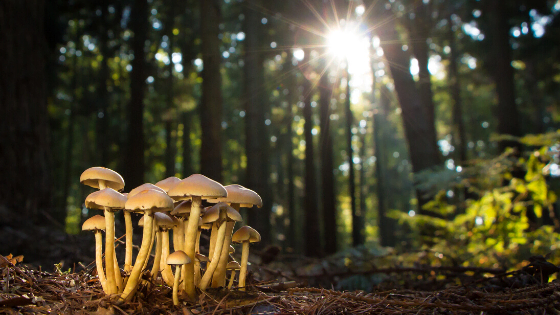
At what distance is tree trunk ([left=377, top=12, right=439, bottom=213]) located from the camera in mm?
7160

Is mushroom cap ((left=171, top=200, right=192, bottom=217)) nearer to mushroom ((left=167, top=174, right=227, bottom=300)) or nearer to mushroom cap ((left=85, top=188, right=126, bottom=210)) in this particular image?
mushroom ((left=167, top=174, right=227, bottom=300))

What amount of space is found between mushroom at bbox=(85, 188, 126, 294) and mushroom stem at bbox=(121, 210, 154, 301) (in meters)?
0.10

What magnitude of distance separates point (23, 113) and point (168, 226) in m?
4.74

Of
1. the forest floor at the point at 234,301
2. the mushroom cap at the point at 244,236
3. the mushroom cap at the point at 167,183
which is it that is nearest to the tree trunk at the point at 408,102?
the forest floor at the point at 234,301

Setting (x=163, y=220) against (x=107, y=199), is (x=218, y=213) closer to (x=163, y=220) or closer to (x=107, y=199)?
(x=163, y=220)

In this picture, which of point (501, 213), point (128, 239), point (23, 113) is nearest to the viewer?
point (128, 239)

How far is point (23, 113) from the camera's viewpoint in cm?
548

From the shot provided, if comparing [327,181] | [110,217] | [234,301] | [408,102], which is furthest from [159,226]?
[327,181]

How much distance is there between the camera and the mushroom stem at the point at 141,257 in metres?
2.00

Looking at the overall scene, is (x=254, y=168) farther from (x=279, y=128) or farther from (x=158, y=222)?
(x=279, y=128)

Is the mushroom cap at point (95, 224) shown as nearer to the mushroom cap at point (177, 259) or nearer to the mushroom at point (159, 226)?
the mushroom at point (159, 226)

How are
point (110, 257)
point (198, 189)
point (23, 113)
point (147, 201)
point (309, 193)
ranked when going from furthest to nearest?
point (309, 193) → point (23, 113) → point (110, 257) → point (198, 189) → point (147, 201)

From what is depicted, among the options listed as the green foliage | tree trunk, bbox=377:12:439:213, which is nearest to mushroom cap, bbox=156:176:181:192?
the green foliage

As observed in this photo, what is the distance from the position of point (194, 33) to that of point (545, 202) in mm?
14091
